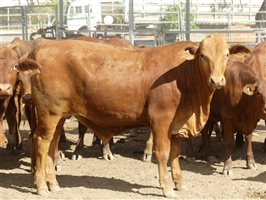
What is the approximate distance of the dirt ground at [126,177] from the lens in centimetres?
719

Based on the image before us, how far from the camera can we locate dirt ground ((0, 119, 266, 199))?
7.19 metres

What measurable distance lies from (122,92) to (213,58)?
1.18m

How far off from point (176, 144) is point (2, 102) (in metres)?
2.82

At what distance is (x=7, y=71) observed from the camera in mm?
8234

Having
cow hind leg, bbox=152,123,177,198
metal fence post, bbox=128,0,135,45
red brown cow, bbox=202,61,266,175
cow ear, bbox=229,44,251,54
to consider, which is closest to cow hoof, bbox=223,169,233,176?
red brown cow, bbox=202,61,266,175

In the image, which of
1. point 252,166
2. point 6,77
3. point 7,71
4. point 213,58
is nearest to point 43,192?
point 6,77

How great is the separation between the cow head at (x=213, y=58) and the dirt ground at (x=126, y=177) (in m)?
1.52

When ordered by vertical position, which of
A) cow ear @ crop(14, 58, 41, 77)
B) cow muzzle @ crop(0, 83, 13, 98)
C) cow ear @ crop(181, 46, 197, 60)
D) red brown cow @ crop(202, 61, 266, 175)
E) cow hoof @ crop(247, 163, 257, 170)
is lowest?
cow hoof @ crop(247, 163, 257, 170)

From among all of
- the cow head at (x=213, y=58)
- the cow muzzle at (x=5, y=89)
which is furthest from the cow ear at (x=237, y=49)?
the cow muzzle at (x=5, y=89)

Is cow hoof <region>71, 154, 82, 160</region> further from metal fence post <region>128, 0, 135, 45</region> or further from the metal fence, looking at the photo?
metal fence post <region>128, 0, 135, 45</region>

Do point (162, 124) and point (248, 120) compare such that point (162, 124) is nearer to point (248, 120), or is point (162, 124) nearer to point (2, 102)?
point (248, 120)

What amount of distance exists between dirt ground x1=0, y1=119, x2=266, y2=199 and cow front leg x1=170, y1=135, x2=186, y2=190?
0.14 metres

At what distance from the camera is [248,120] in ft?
27.9

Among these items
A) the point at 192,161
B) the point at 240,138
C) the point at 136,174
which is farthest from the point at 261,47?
the point at 136,174
